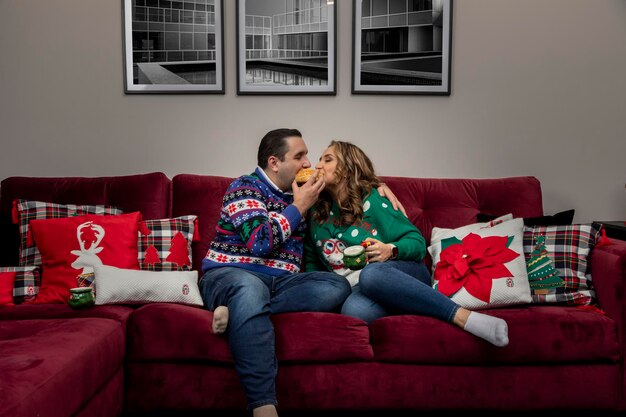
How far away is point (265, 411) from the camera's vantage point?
1.80 m

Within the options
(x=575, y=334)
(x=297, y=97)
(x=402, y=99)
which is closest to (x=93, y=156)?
(x=297, y=97)

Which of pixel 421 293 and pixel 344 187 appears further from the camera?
pixel 344 187

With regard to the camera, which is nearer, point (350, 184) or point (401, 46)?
point (350, 184)

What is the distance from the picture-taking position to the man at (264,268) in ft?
6.20

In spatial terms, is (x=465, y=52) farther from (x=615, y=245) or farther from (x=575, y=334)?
(x=575, y=334)

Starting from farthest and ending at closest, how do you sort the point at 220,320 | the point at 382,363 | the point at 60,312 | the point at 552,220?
1. the point at 552,220
2. the point at 60,312
3. the point at 382,363
4. the point at 220,320

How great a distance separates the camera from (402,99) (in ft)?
10.2

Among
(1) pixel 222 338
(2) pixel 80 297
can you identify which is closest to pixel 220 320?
(1) pixel 222 338

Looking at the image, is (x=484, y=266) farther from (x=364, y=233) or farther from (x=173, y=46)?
(x=173, y=46)

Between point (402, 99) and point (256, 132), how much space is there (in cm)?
78

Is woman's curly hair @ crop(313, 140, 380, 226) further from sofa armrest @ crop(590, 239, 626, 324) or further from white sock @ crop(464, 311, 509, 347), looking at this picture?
sofa armrest @ crop(590, 239, 626, 324)

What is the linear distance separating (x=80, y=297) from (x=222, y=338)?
551 millimetres

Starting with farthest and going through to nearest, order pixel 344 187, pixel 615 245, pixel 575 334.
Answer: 1. pixel 344 187
2. pixel 615 245
3. pixel 575 334

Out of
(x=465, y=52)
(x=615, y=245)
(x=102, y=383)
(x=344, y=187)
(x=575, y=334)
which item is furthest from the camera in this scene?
(x=465, y=52)
